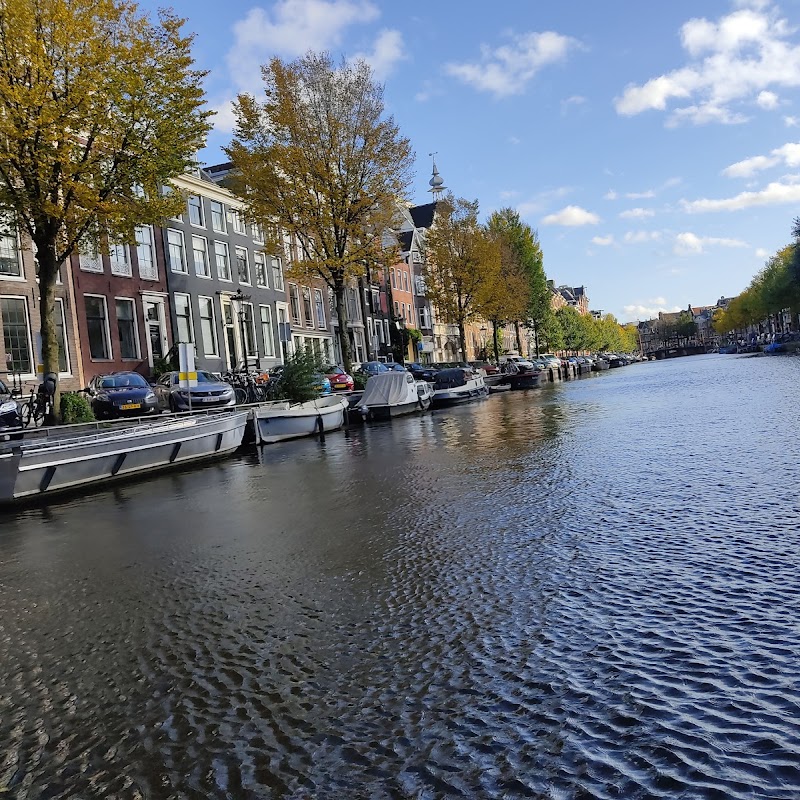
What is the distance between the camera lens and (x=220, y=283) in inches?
1590

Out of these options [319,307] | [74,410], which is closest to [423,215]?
[319,307]

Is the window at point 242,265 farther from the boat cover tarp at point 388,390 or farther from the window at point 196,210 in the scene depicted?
the boat cover tarp at point 388,390

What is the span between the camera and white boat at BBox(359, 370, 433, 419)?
2791cm

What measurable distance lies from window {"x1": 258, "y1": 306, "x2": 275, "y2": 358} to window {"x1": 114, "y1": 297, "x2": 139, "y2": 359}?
11.4 meters

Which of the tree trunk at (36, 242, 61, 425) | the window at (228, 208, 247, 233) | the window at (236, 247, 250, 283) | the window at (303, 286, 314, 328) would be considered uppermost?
the window at (228, 208, 247, 233)

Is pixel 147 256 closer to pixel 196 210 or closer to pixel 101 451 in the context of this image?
pixel 196 210

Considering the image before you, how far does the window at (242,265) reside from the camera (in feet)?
139

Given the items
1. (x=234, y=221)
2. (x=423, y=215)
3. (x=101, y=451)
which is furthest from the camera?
(x=423, y=215)

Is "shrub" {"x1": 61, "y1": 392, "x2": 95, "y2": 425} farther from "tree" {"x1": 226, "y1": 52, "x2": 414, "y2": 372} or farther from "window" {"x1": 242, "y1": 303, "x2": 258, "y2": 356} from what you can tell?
"window" {"x1": 242, "y1": 303, "x2": 258, "y2": 356}

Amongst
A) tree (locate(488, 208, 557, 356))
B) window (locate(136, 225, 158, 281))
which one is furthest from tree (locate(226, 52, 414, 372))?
tree (locate(488, 208, 557, 356))

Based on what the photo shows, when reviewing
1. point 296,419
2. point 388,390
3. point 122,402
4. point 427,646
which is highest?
point 122,402

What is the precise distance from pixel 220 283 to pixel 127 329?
26.6 ft

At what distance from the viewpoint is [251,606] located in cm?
541

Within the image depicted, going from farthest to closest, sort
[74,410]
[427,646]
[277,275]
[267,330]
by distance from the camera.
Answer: [277,275] → [267,330] → [74,410] → [427,646]
